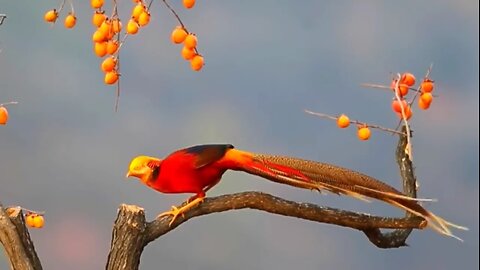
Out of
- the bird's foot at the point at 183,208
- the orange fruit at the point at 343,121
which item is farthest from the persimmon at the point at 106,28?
the orange fruit at the point at 343,121

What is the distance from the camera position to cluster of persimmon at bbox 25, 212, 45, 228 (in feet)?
4.94

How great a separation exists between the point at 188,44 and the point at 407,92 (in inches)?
17.5

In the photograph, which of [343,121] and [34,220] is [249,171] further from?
Answer: [34,220]

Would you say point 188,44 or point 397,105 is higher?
point 188,44

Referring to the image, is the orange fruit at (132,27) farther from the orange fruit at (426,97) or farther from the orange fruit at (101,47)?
the orange fruit at (426,97)

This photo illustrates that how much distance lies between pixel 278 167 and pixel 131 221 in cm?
27

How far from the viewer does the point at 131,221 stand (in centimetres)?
138

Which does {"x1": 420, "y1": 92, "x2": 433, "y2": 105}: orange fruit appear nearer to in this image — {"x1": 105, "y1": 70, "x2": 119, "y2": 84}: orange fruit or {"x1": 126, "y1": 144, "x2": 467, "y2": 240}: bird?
{"x1": 126, "y1": 144, "x2": 467, "y2": 240}: bird

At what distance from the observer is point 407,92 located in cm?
153

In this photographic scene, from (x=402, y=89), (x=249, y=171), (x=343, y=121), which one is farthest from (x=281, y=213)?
(x=402, y=89)

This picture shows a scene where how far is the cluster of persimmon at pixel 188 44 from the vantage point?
4.39ft

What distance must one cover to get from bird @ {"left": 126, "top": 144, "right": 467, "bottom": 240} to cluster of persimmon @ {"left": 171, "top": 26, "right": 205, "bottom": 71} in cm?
15

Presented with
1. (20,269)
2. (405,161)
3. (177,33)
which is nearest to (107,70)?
(177,33)

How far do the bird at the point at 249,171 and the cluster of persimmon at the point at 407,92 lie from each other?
0.61 feet
